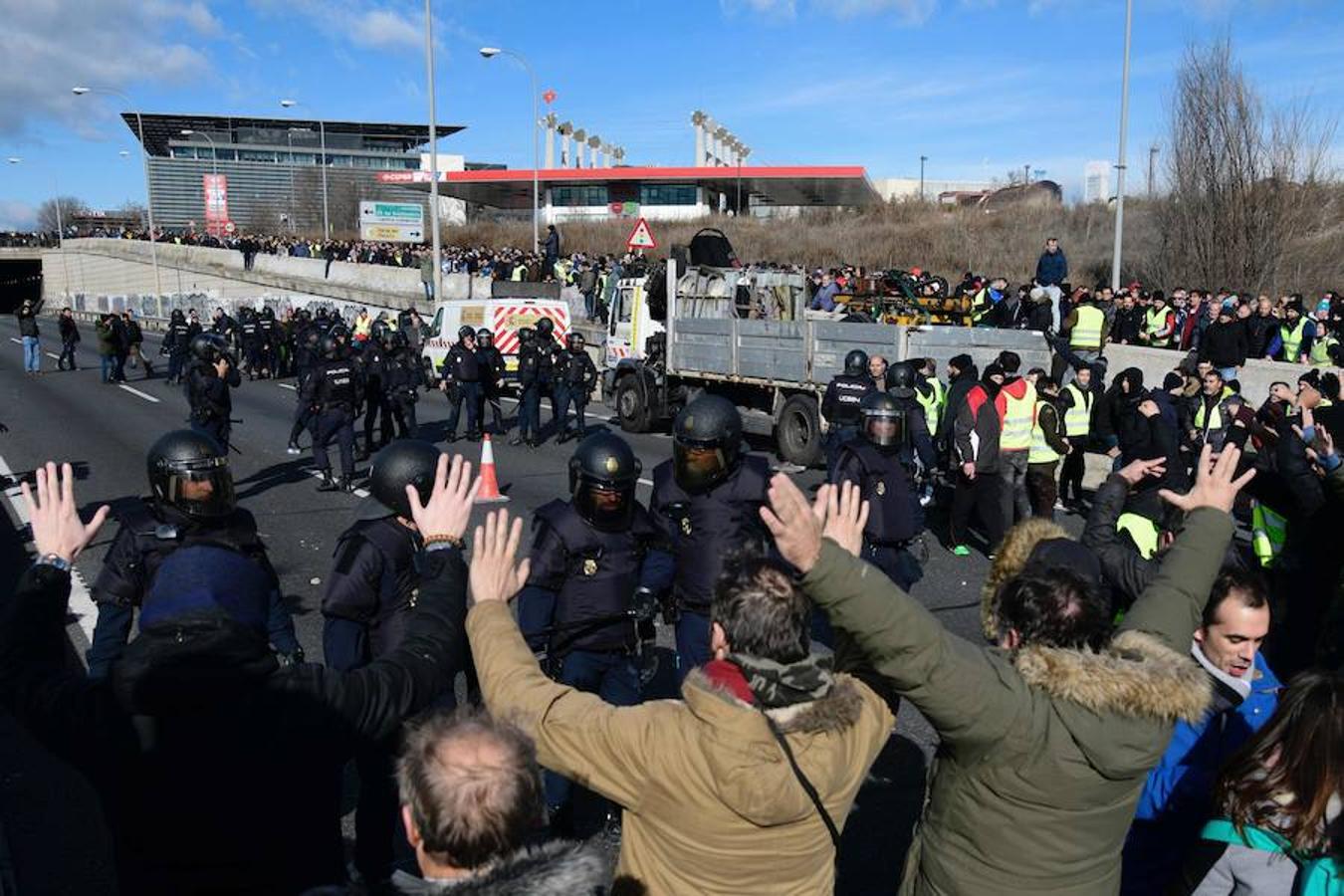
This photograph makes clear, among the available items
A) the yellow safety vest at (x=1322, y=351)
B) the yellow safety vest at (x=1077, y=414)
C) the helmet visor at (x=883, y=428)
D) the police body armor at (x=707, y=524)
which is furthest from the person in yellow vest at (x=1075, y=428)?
the police body armor at (x=707, y=524)

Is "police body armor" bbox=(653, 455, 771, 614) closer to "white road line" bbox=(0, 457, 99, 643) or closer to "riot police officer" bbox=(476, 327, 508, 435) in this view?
"white road line" bbox=(0, 457, 99, 643)

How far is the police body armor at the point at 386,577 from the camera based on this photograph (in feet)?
14.2

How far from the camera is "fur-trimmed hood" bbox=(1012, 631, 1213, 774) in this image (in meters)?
2.48

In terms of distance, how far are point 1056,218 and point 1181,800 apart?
4854 centimetres

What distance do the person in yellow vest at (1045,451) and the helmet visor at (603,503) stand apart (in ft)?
20.5

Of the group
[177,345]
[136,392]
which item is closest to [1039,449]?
[136,392]

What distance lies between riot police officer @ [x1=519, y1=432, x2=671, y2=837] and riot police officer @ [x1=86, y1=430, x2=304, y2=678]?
1.11 m

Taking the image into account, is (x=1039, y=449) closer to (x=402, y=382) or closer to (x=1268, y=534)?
(x=1268, y=534)

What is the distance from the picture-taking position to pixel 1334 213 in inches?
1170

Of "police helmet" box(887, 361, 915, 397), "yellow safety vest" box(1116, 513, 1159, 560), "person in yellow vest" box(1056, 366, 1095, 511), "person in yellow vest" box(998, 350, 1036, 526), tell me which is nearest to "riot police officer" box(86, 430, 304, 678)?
"yellow safety vest" box(1116, 513, 1159, 560)

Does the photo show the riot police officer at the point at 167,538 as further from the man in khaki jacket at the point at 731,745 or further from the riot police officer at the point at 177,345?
the riot police officer at the point at 177,345

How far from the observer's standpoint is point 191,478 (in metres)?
4.45

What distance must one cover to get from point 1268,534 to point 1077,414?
4.73m

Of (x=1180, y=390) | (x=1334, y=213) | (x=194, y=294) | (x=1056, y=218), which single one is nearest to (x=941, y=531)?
(x=1180, y=390)
